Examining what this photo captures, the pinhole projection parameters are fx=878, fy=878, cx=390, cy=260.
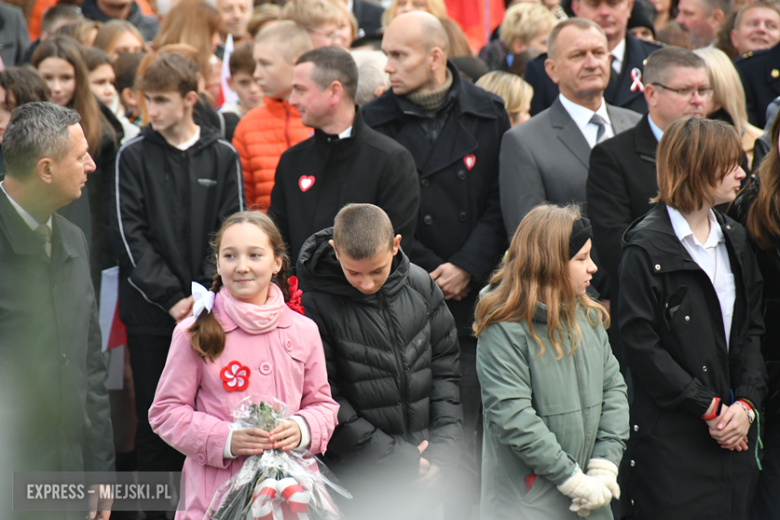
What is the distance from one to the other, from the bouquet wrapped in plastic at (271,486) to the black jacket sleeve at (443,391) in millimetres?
632

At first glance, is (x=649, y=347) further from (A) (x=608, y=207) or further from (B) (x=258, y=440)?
(B) (x=258, y=440)

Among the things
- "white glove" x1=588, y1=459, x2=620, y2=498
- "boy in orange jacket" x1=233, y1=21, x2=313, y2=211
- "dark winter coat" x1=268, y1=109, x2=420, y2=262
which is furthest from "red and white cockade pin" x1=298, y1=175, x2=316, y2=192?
"white glove" x1=588, y1=459, x2=620, y2=498

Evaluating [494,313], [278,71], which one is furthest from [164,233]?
[494,313]

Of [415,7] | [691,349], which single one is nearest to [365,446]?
[691,349]

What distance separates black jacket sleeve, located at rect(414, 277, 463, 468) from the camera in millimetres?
3859

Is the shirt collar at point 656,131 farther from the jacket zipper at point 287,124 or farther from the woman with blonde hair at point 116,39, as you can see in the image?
the woman with blonde hair at point 116,39

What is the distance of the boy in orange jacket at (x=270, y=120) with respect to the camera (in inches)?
231

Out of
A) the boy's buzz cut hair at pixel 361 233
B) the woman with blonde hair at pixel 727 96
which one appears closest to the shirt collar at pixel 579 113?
the woman with blonde hair at pixel 727 96

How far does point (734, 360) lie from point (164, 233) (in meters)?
3.18

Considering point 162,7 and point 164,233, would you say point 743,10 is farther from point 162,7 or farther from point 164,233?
point 162,7

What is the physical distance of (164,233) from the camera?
5.16 meters

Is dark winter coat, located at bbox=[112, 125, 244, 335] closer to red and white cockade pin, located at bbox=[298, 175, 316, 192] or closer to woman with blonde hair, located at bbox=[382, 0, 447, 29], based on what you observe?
red and white cockade pin, located at bbox=[298, 175, 316, 192]

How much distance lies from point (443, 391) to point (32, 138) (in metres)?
2.07

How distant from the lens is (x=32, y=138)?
366 centimetres
